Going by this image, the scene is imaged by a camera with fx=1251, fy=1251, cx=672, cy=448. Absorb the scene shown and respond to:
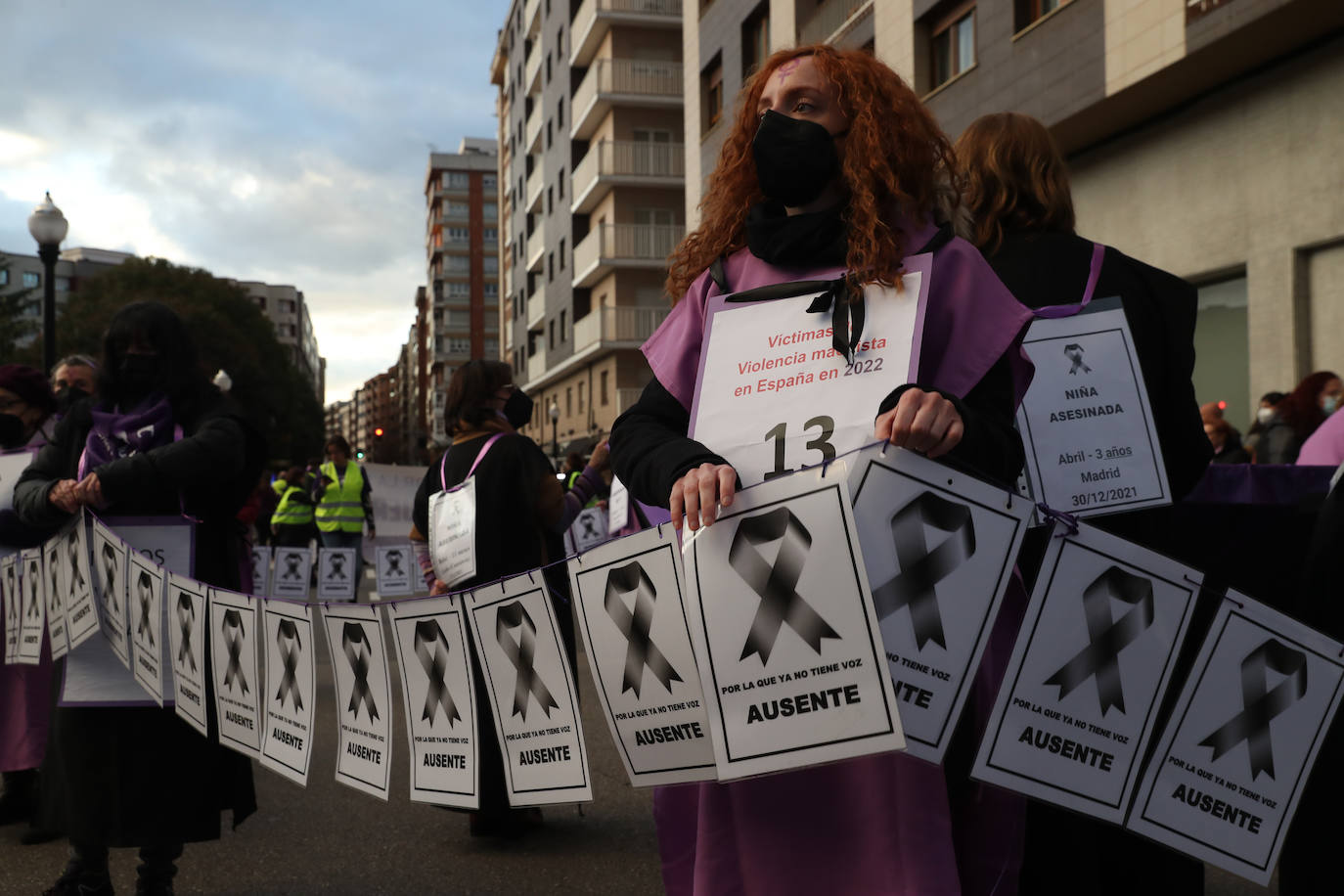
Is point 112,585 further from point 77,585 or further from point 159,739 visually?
point 159,739

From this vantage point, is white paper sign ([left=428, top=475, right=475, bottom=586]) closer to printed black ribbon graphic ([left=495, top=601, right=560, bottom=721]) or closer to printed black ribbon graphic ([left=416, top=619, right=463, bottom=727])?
printed black ribbon graphic ([left=416, top=619, right=463, bottom=727])

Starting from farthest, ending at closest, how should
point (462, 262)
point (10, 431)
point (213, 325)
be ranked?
point (462, 262) → point (213, 325) → point (10, 431)

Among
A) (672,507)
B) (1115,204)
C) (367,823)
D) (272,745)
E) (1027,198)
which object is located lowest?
(367,823)

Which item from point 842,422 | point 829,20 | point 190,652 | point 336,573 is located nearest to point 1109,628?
Result: point 842,422

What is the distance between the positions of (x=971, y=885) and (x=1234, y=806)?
0.53 m

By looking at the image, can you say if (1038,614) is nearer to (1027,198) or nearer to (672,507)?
(672,507)

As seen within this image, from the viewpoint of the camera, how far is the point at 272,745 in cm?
350

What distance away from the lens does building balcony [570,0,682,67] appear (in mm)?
39906

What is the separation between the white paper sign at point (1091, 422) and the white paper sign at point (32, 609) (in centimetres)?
351

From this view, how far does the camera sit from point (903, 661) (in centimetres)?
194

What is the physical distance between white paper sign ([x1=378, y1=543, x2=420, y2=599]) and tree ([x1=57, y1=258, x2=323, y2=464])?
3683cm

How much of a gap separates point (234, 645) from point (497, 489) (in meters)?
1.86

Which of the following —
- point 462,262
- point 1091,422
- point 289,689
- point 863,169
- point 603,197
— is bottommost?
point 289,689

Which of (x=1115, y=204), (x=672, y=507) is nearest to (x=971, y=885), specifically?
(x=672, y=507)
